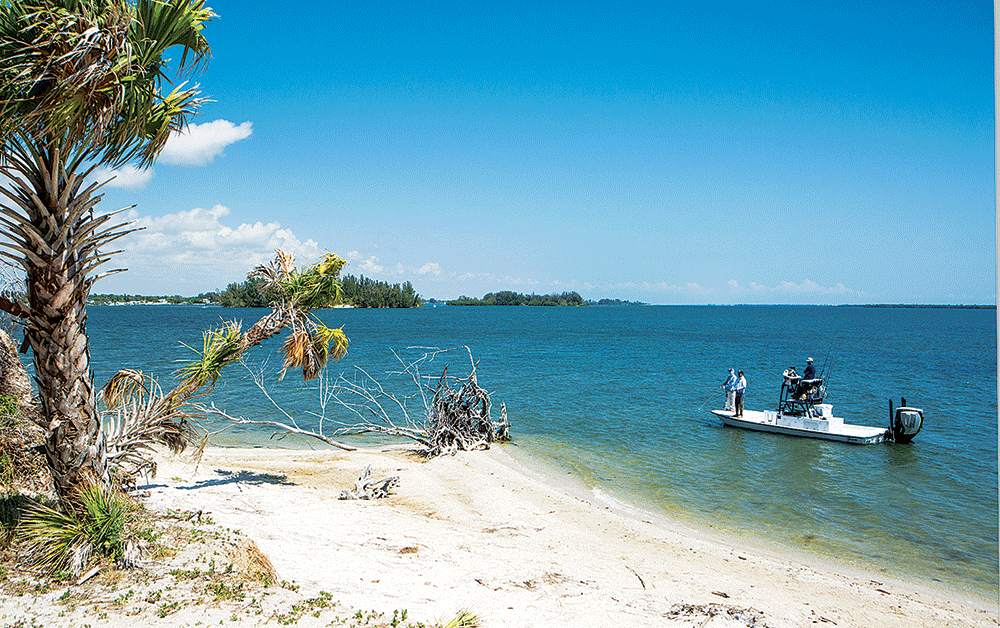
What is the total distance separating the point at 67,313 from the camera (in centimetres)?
514

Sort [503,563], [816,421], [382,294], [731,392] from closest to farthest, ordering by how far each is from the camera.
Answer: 1. [503,563]
2. [816,421]
3. [731,392]
4. [382,294]

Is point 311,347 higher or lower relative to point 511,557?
higher

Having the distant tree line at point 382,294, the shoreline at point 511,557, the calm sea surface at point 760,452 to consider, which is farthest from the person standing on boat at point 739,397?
the distant tree line at point 382,294

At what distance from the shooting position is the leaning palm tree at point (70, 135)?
4113 millimetres

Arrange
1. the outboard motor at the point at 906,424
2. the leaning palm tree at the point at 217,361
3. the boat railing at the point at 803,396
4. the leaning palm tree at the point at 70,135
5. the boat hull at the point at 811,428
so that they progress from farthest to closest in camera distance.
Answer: the boat railing at the point at 803,396 → the boat hull at the point at 811,428 → the outboard motor at the point at 906,424 → the leaning palm tree at the point at 217,361 → the leaning palm tree at the point at 70,135

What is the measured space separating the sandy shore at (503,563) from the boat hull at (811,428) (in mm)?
10596

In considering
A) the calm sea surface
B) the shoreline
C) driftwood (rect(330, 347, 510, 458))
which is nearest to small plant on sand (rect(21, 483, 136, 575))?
the shoreline

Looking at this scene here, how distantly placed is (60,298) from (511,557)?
6.36m

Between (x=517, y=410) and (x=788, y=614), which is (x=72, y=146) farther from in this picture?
(x=517, y=410)

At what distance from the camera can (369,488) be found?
36.8 ft

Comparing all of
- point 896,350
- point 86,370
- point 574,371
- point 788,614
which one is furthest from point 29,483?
point 896,350

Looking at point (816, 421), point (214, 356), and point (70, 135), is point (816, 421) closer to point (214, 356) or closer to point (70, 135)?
point (214, 356)

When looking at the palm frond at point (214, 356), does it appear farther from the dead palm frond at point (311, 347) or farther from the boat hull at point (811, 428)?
the boat hull at point (811, 428)

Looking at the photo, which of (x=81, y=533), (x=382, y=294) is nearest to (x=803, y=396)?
(x=81, y=533)
